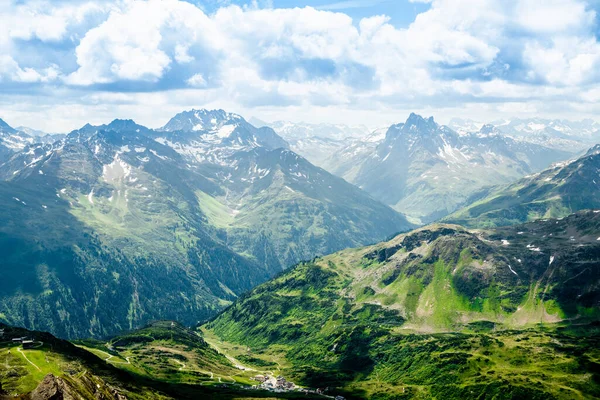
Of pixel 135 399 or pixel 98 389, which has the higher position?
pixel 98 389

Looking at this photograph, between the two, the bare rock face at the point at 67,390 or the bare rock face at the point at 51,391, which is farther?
the bare rock face at the point at 67,390

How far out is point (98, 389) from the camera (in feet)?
509

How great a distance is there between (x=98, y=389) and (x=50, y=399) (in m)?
40.0

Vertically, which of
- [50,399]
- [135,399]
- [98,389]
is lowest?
[135,399]

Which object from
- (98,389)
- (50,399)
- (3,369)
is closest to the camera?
(50,399)

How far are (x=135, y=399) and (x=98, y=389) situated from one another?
48.1 metres

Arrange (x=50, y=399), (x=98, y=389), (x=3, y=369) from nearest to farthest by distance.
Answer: (x=50, y=399) → (x=98, y=389) → (x=3, y=369)

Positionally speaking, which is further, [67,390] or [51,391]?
[67,390]

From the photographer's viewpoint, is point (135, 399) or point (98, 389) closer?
point (98, 389)

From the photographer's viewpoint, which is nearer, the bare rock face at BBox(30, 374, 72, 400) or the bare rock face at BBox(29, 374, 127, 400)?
the bare rock face at BBox(30, 374, 72, 400)

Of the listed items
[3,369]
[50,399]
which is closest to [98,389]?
[50,399]

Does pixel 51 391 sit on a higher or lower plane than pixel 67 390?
higher

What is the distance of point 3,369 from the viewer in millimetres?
196750

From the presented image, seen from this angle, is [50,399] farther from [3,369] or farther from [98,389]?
[3,369]
